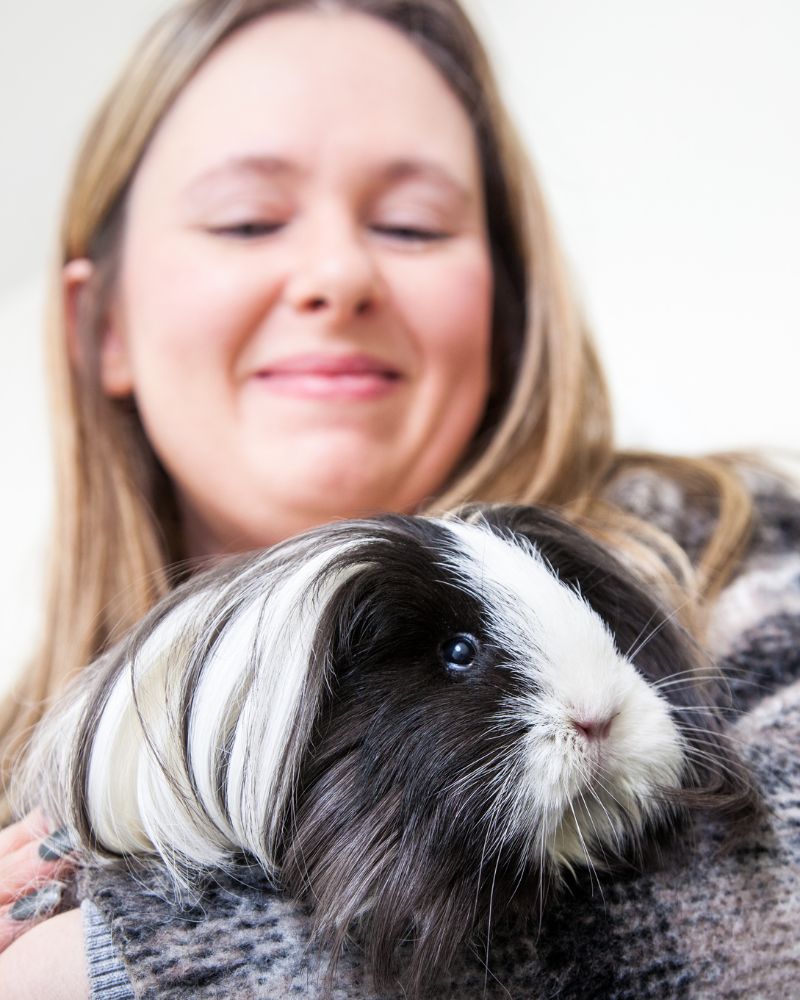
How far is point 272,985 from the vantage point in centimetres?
48

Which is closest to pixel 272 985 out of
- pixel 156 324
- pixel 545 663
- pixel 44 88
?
pixel 545 663

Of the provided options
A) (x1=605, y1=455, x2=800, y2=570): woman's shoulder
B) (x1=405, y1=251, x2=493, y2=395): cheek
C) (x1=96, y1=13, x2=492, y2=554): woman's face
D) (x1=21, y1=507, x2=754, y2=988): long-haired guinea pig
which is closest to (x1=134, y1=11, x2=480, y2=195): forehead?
(x1=96, y1=13, x2=492, y2=554): woman's face

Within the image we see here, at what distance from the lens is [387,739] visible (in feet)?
1.55

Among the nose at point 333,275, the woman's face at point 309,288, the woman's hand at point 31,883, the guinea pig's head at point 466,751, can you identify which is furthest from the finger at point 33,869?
the nose at point 333,275

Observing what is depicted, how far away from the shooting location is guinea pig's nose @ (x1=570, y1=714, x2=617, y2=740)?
0.48m

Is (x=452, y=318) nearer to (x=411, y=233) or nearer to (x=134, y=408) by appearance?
(x=411, y=233)

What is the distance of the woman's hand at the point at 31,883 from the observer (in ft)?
1.76

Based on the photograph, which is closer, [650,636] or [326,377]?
[650,636]

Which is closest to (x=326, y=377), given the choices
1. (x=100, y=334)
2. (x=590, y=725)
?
(x=100, y=334)

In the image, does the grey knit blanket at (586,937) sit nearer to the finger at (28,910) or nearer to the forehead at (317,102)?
the finger at (28,910)

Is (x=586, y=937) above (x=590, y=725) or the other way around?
the other way around

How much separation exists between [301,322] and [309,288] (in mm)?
41

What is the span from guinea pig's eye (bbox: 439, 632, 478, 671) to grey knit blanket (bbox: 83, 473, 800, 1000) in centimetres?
14

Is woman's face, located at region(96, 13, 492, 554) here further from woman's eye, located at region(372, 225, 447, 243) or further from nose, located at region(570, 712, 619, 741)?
nose, located at region(570, 712, 619, 741)
